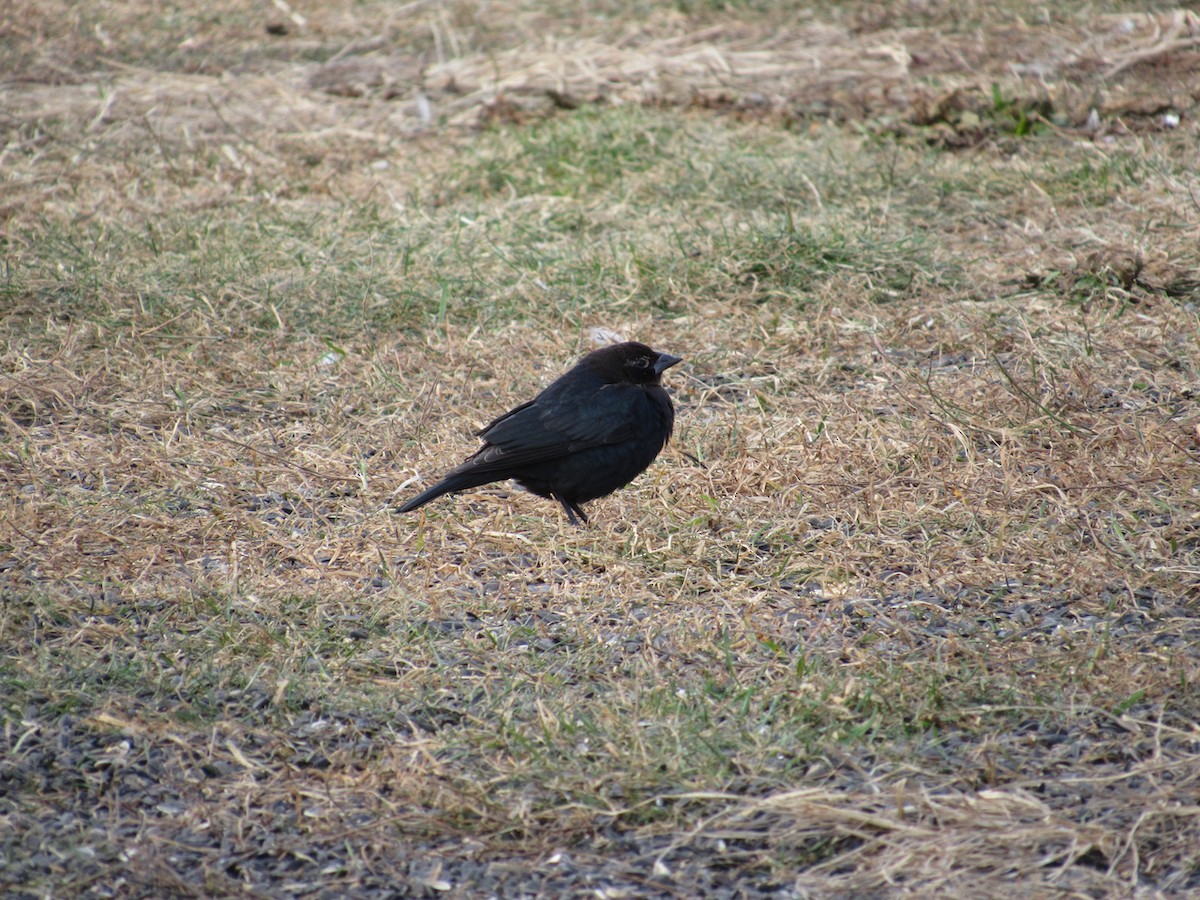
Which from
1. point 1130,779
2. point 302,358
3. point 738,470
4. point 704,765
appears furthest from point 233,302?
point 1130,779

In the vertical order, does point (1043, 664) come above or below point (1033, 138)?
above

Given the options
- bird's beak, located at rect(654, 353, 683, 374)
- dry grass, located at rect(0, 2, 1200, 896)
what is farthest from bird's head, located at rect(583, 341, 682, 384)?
dry grass, located at rect(0, 2, 1200, 896)

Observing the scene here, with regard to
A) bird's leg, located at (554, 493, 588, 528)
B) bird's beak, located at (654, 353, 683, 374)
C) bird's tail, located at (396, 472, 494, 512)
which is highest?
A: bird's tail, located at (396, 472, 494, 512)

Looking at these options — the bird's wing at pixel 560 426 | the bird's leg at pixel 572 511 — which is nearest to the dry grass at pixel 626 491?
the bird's leg at pixel 572 511

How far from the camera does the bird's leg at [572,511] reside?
4582mm

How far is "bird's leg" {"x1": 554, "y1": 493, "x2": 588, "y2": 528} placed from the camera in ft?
15.0

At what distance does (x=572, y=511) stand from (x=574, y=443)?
1.07 feet

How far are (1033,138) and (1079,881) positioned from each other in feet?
19.9

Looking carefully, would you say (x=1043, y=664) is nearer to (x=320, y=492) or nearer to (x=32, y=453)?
(x=320, y=492)

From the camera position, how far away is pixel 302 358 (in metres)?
5.79

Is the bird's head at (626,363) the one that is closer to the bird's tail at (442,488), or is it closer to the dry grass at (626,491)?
the dry grass at (626,491)

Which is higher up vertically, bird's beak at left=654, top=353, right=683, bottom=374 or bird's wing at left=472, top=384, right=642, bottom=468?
bird's wing at left=472, top=384, right=642, bottom=468

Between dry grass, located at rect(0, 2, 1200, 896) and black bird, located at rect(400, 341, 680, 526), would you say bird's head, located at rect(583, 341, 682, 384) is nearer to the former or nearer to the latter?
black bird, located at rect(400, 341, 680, 526)

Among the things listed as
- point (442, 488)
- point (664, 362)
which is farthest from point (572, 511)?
point (664, 362)
